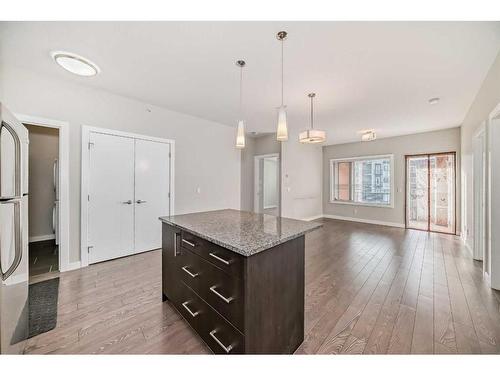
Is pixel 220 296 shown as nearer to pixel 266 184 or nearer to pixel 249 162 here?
pixel 249 162

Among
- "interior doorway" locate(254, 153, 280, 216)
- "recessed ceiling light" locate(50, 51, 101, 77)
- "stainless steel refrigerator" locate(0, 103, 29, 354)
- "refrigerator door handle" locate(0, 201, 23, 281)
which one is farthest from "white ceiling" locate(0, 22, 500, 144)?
"interior doorway" locate(254, 153, 280, 216)

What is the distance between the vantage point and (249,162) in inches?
245

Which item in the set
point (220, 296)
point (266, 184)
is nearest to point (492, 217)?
point (220, 296)

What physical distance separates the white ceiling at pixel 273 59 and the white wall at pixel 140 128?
20 cm

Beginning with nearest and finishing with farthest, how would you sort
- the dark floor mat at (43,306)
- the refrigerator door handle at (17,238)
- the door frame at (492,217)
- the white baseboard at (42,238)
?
the refrigerator door handle at (17,238) < the dark floor mat at (43,306) < the door frame at (492,217) < the white baseboard at (42,238)

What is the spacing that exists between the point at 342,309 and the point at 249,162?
4725 millimetres

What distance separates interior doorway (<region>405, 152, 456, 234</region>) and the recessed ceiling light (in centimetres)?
697

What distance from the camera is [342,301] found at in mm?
2141

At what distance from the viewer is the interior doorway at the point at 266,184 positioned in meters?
6.23

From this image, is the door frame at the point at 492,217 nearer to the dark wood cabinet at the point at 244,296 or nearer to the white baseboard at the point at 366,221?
the dark wood cabinet at the point at 244,296

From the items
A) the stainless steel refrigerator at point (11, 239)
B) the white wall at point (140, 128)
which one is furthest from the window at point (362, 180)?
the stainless steel refrigerator at point (11, 239)

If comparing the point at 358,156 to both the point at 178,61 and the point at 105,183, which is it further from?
the point at 105,183

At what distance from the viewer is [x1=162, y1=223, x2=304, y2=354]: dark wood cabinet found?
1.20 meters

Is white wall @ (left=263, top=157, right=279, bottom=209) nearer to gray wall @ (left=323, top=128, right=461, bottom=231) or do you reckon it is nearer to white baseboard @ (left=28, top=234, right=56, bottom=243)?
gray wall @ (left=323, top=128, right=461, bottom=231)
